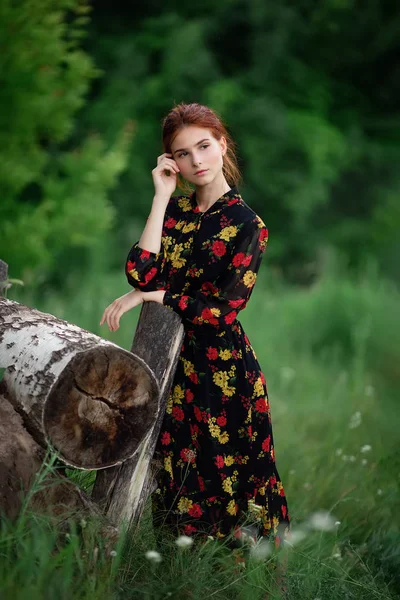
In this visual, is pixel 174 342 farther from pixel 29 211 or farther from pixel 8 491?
pixel 29 211

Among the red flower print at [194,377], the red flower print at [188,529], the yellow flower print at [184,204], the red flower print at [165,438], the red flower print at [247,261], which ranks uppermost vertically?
the yellow flower print at [184,204]

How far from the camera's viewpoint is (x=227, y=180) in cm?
282

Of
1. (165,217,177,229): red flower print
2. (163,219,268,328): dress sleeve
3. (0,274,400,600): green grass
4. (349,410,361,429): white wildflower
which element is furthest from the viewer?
(349,410,361,429): white wildflower

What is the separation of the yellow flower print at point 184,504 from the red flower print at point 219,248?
875mm

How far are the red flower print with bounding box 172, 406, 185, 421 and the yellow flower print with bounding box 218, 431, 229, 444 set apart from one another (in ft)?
0.50

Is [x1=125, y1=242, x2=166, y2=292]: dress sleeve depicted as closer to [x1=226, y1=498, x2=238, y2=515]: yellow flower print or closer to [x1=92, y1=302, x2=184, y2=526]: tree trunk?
[x1=92, y1=302, x2=184, y2=526]: tree trunk

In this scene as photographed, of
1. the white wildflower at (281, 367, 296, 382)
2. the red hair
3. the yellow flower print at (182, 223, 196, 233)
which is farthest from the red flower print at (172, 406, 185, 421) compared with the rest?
the white wildflower at (281, 367, 296, 382)

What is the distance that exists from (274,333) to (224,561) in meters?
4.34

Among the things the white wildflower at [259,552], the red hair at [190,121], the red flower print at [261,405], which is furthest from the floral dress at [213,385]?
the red hair at [190,121]

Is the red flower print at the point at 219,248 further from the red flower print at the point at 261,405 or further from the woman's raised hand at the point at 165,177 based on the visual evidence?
the red flower print at the point at 261,405

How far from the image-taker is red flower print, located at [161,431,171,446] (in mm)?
2611

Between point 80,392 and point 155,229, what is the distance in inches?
28.1

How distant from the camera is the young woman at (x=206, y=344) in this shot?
2.54 m

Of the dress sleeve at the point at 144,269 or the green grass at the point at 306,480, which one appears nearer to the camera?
the green grass at the point at 306,480
